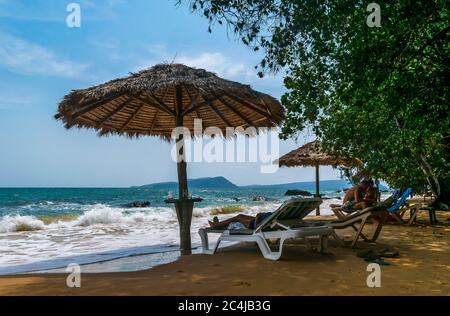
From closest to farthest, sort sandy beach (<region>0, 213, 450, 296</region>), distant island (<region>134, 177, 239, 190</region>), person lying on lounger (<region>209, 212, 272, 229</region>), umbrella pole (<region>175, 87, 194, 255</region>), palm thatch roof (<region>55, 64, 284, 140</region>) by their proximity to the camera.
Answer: sandy beach (<region>0, 213, 450, 296</region>)
person lying on lounger (<region>209, 212, 272, 229</region>)
palm thatch roof (<region>55, 64, 284, 140</region>)
umbrella pole (<region>175, 87, 194, 255</region>)
distant island (<region>134, 177, 239, 190</region>)

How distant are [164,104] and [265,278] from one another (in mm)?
3811

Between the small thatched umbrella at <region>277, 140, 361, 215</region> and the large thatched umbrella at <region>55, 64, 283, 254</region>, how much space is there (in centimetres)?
726

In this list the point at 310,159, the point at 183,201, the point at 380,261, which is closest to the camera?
the point at 380,261

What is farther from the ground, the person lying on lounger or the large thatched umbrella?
the large thatched umbrella

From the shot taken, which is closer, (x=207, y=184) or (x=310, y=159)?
(x=310, y=159)

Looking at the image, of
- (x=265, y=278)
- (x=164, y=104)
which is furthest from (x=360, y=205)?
(x=265, y=278)

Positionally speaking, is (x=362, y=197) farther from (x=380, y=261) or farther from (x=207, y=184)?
(x=207, y=184)

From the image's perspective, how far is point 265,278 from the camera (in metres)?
4.32

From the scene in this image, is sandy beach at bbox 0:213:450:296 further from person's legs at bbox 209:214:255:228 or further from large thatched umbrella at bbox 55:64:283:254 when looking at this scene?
large thatched umbrella at bbox 55:64:283:254

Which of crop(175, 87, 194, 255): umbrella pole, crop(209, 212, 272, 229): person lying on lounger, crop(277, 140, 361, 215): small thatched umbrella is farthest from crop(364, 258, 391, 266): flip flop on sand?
crop(277, 140, 361, 215): small thatched umbrella

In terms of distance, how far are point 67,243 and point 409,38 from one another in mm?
9289

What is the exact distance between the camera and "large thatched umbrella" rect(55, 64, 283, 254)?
20.2 ft

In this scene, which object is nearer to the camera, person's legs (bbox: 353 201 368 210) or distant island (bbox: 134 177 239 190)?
person's legs (bbox: 353 201 368 210)
